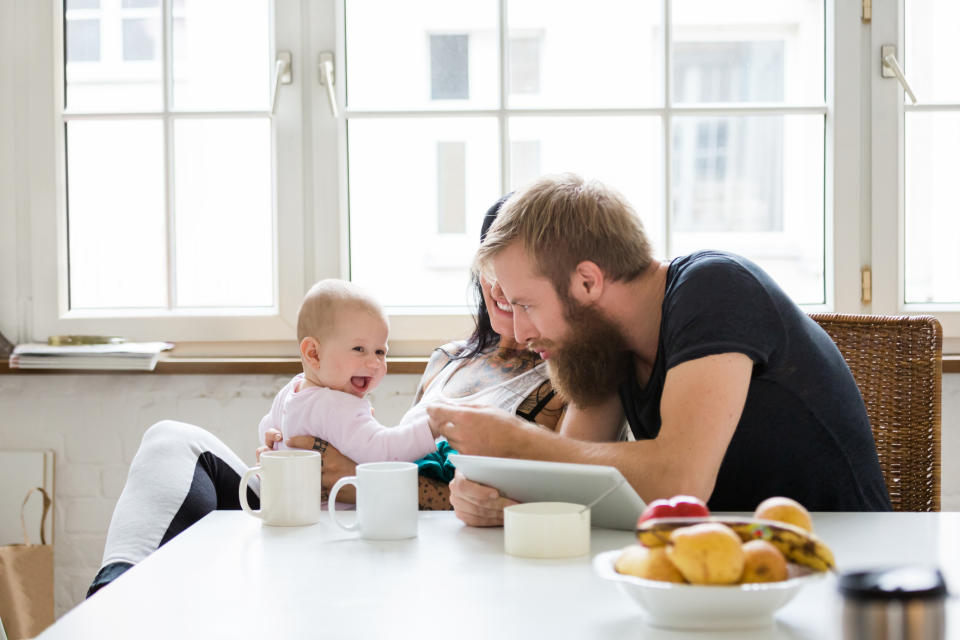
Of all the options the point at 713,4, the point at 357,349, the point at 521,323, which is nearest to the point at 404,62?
the point at 713,4

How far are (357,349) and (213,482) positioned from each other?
364 mm

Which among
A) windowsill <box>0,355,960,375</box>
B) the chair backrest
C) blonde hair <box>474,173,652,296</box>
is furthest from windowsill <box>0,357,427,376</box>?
the chair backrest

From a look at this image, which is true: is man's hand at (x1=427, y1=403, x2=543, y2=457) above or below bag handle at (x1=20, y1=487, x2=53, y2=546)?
above

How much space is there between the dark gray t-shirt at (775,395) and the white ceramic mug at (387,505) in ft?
1.40

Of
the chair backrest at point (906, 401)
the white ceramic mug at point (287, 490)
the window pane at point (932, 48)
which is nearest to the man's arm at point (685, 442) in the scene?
the white ceramic mug at point (287, 490)

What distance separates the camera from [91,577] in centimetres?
262

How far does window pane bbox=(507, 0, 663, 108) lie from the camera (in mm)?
2674

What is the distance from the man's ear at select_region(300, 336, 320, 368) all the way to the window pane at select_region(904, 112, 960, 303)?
1.66 metres

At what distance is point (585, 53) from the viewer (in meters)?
2.69

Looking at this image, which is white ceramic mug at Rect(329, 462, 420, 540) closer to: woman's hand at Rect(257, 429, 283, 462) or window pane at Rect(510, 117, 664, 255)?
woman's hand at Rect(257, 429, 283, 462)

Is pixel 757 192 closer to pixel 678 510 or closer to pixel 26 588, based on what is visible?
pixel 678 510

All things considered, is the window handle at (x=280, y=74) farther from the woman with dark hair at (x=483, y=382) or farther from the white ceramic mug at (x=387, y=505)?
the white ceramic mug at (x=387, y=505)

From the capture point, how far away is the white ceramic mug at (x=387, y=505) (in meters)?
1.22

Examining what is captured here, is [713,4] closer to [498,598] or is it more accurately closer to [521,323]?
[521,323]
